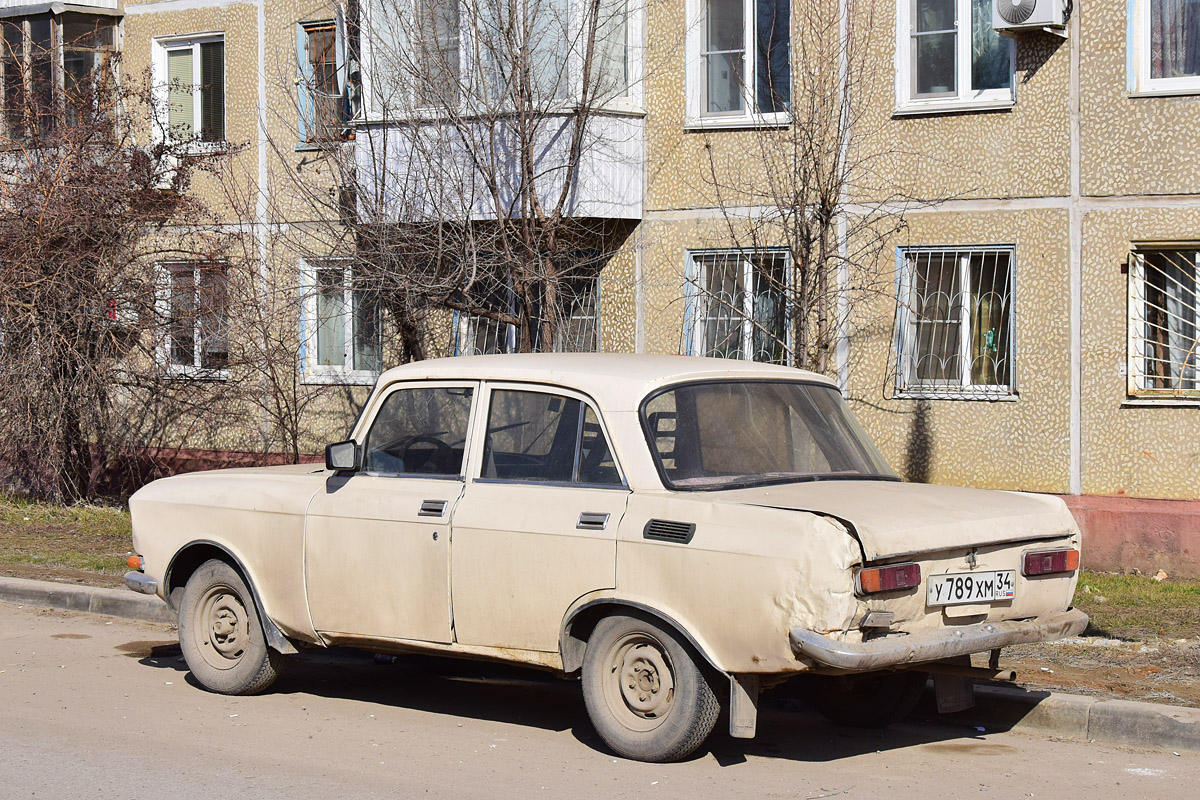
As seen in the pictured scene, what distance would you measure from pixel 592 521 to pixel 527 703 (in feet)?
6.08

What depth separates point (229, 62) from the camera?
55.4 ft

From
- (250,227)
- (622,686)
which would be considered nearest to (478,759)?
(622,686)

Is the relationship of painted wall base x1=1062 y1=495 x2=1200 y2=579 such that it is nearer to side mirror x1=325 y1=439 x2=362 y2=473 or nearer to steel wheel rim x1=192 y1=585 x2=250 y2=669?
side mirror x1=325 y1=439 x2=362 y2=473

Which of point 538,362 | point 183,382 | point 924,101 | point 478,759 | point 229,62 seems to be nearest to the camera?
point 478,759

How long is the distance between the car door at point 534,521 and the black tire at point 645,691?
0.76 feet

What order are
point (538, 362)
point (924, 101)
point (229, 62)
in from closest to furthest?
point (538, 362) → point (924, 101) → point (229, 62)

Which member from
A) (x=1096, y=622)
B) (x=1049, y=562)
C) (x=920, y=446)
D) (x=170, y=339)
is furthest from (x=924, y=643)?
(x=170, y=339)

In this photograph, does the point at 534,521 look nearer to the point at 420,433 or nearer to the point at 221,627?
the point at 420,433

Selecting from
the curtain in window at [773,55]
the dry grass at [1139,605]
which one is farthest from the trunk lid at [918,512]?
the curtain in window at [773,55]

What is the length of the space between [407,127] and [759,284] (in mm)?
3525

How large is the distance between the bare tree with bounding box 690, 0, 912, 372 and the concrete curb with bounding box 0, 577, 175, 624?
5.51 metres

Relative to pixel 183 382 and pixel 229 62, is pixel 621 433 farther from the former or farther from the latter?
pixel 229 62

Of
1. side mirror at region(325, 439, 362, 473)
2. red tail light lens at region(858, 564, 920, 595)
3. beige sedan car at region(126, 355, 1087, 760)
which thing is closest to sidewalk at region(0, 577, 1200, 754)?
beige sedan car at region(126, 355, 1087, 760)

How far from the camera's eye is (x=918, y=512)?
19.2ft
